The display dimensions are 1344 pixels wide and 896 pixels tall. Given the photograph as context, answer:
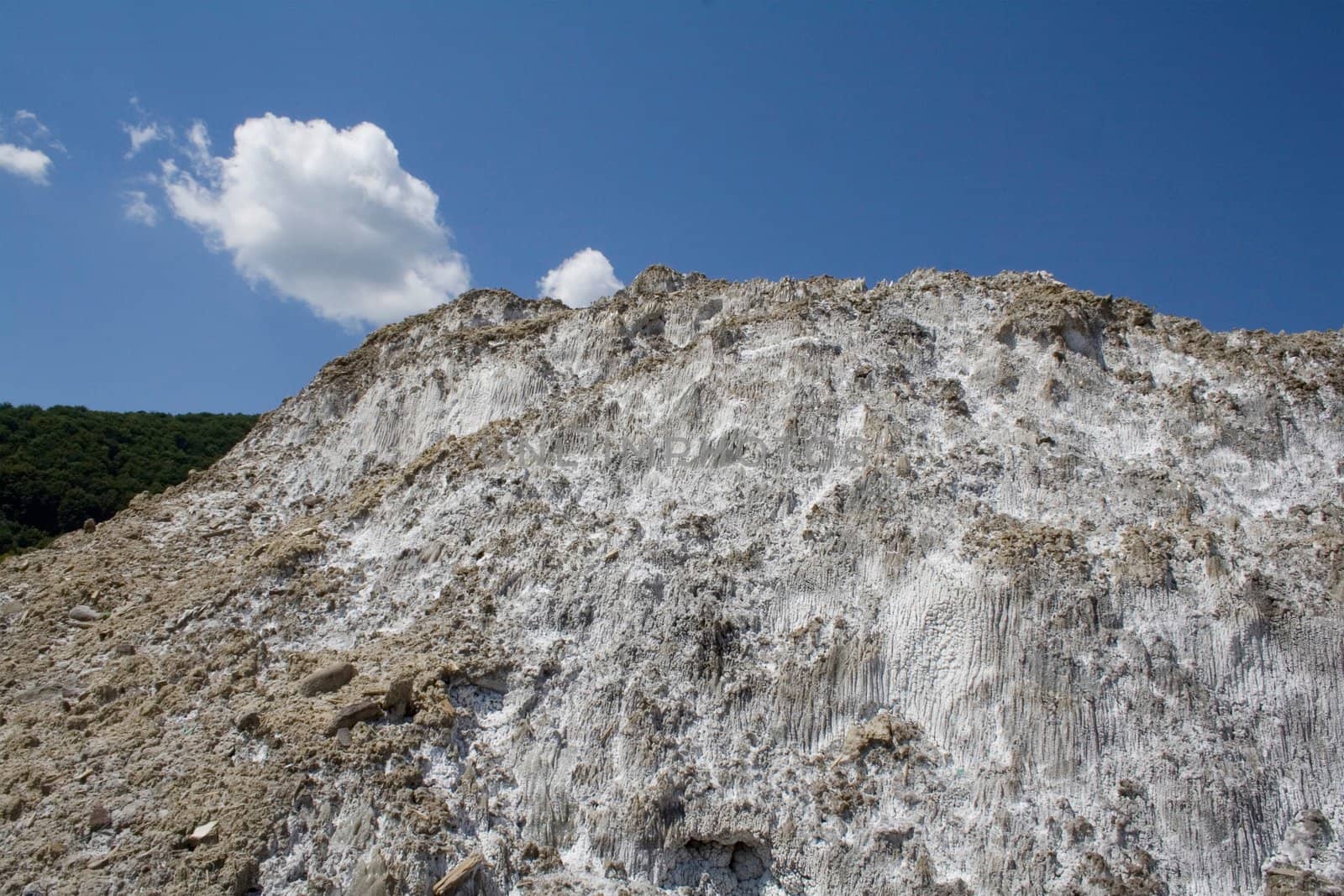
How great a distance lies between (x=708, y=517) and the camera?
59.5 ft

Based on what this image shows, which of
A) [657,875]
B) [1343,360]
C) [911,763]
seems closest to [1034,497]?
[911,763]

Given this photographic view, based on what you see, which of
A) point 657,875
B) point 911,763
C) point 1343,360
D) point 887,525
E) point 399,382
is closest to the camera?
point 657,875

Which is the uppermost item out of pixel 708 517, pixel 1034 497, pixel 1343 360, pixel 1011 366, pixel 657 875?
pixel 1343 360

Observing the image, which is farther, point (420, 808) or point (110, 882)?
point (420, 808)

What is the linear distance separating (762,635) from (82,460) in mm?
38306

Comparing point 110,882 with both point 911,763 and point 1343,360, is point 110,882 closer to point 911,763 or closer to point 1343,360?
point 911,763

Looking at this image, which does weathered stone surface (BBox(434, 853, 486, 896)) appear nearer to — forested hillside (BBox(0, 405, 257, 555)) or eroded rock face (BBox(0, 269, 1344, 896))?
eroded rock face (BBox(0, 269, 1344, 896))

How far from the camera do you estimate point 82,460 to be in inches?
1623

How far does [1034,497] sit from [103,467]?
1598 inches

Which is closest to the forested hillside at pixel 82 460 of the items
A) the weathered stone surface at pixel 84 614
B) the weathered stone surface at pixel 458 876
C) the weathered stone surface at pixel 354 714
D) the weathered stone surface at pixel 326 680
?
the weathered stone surface at pixel 84 614

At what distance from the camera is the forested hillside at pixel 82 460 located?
38250mm

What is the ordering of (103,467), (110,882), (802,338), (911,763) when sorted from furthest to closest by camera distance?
(103,467)
(802,338)
(911,763)
(110,882)

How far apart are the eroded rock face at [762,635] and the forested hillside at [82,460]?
63.4 ft

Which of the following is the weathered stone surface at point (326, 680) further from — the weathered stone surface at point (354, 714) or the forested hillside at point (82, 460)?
the forested hillside at point (82, 460)
